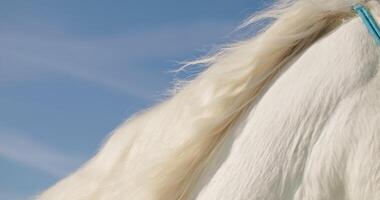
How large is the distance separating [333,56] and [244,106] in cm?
25

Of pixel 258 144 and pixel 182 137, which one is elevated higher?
pixel 182 137

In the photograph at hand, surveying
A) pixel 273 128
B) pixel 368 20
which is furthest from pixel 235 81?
pixel 368 20

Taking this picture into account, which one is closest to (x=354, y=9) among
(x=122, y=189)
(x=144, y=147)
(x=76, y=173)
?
(x=144, y=147)

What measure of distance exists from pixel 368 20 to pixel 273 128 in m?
0.38

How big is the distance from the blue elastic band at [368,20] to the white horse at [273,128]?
2 cm

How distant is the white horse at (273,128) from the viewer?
123 cm

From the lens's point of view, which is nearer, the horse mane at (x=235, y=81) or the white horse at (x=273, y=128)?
the white horse at (x=273, y=128)

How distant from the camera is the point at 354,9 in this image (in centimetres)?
144

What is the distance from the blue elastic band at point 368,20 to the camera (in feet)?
4.42

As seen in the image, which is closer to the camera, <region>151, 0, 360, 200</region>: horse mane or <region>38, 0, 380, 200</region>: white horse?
<region>38, 0, 380, 200</region>: white horse

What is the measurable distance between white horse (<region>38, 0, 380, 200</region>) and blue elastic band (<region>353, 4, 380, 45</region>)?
0.05ft

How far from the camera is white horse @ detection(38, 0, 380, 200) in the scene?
123 centimetres

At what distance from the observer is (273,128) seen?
1293mm

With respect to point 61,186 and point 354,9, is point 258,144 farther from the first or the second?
point 61,186
